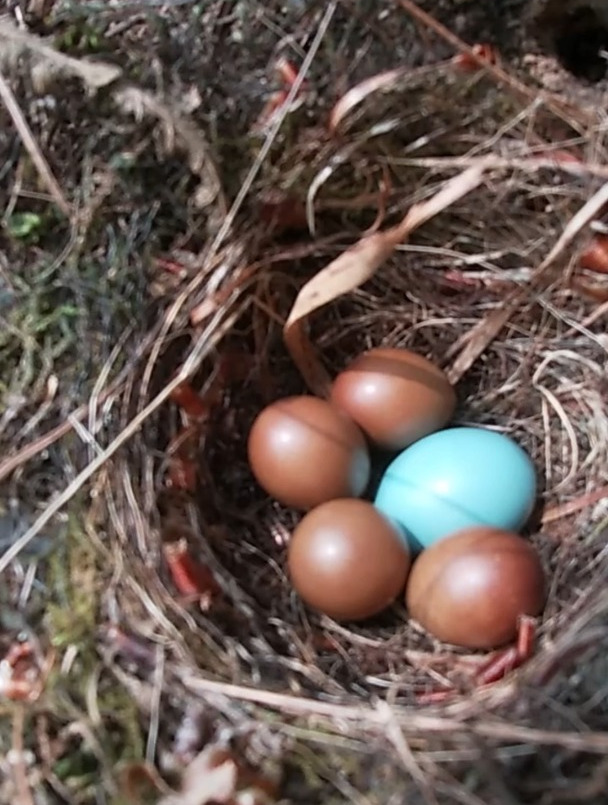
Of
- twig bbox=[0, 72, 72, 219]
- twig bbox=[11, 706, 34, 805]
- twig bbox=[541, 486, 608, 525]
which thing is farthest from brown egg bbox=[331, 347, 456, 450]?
twig bbox=[11, 706, 34, 805]

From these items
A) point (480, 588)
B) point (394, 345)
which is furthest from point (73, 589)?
point (394, 345)

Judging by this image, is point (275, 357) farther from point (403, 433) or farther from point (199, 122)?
point (199, 122)

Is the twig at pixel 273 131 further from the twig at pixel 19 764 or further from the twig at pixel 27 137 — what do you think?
the twig at pixel 19 764

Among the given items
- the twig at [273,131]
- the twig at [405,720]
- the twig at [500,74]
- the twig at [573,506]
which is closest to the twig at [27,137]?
the twig at [273,131]

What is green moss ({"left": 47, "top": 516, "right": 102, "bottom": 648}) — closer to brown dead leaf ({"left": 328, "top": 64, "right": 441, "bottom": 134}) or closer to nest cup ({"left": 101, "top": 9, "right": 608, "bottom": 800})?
nest cup ({"left": 101, "top": 9, "right": 608, "bottom": 800})

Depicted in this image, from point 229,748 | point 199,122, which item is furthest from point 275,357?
point 229,748
